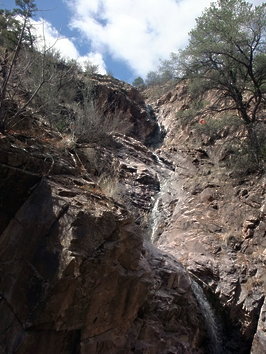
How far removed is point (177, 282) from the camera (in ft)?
26.2

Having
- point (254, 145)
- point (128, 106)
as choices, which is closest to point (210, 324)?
point (254, 145)

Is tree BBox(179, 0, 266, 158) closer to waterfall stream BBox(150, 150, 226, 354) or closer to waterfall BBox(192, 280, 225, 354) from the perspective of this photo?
waterfall stream BBox(150, 150, 226, 354)

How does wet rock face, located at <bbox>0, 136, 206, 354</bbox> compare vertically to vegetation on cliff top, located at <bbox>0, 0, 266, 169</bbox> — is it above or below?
below

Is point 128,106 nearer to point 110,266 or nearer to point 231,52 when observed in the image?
point 231,52

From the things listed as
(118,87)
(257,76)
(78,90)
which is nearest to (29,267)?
(257,76)

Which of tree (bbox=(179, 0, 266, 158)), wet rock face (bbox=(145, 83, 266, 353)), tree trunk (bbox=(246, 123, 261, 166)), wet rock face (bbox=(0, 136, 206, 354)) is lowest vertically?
wet rock face (bbox=(0, 136, 206, 354))

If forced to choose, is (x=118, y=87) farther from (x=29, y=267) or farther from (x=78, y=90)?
(x=29, y=267)

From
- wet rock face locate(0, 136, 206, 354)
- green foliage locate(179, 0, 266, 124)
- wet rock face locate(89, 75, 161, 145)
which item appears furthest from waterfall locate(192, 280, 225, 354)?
wet rock face locate(89, 75, 161, 145)

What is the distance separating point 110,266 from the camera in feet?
19.4

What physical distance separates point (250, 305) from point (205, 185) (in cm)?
573

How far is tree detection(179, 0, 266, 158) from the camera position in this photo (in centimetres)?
1475

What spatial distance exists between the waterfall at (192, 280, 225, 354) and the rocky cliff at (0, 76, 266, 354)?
0.12 feet

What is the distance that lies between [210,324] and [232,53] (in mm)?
11190

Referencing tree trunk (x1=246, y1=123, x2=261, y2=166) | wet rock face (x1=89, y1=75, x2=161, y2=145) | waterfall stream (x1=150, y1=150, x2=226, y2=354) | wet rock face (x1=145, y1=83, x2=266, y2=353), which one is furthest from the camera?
wet rock face (x1=89, y1=75, x2=161, y2=145)
